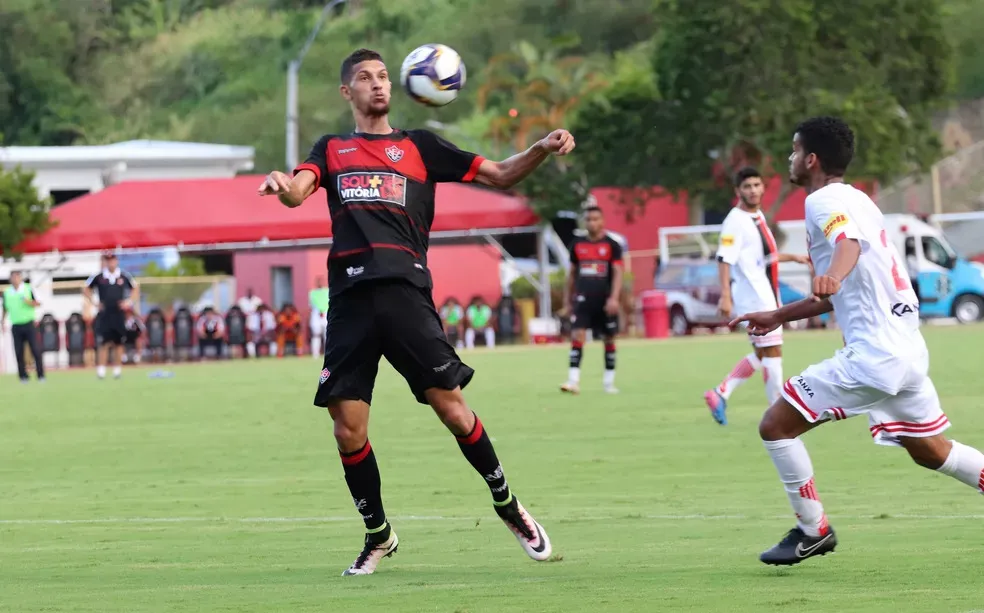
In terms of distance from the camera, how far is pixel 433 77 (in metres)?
8.79

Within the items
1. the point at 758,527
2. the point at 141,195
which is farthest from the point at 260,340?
the point at 758,527

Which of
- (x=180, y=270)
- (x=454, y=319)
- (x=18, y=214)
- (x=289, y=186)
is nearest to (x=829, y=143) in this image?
(x=289, y=186)

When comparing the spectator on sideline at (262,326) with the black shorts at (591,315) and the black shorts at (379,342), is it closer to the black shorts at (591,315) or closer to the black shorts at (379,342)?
the black shorts at (591,315)

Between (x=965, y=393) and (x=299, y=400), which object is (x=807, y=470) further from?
(x=299, y=400)

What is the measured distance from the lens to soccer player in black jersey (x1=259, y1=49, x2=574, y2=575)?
7.90 metres

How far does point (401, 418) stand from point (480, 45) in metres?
61.8

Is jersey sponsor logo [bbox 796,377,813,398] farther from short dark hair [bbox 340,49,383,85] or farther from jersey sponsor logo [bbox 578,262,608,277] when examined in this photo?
jersey sponsor logo [bbox 578,262,608,277]

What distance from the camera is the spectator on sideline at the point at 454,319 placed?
4456 cm

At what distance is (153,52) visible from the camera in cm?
8750

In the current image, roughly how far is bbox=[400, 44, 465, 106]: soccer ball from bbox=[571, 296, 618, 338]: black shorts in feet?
42.8

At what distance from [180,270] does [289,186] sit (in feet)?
133

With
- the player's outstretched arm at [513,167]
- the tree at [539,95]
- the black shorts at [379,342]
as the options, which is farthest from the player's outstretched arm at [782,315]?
the tree at [539,95]

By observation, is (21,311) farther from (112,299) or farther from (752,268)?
(752,268)

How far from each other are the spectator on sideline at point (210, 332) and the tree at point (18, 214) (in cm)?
430
